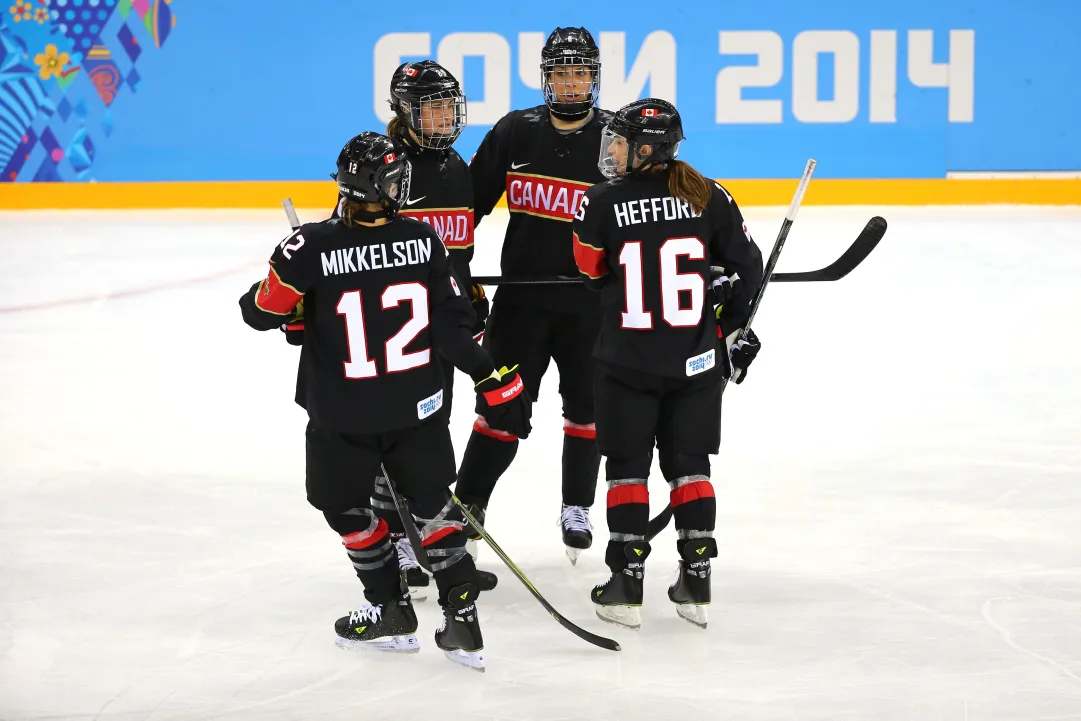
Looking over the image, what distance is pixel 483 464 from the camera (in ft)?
10.5

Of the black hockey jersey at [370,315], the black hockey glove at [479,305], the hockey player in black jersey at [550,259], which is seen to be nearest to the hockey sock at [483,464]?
the hockey player in black jersey at [550,259]

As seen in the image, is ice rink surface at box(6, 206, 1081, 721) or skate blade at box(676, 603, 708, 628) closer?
ice rink surface at box(6, 206, 1081, 721)

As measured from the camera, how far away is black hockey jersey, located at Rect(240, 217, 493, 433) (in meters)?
2.40

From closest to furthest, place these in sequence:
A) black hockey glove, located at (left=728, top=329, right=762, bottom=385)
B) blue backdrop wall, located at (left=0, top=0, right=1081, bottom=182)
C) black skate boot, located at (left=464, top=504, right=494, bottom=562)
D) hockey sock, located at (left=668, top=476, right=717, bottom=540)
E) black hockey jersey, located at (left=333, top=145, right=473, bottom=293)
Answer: hockey sock, located at (left=668, top=476, right=717, bottom=540)
black hockey glove, located at (left=728, top=329, right=762, bottom=385)
black hockey jersey, located at (left=333, top=145, right=473, bottom=293)
black skate boot, located at (left=464, top=504, right=494, bottom=562)
blue backdrop wall, located at (left=0, top=0, right=1081, bottom=182)

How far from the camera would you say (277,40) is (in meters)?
9.29

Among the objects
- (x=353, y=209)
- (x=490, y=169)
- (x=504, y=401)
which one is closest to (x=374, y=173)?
(x=353, y=209)

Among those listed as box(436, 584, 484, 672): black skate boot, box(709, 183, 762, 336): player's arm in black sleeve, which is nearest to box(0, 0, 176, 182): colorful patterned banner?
box(709, 183, 762, 336): player's arm in black sleeve

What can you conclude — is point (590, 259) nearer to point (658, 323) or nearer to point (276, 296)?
point (658, 323)

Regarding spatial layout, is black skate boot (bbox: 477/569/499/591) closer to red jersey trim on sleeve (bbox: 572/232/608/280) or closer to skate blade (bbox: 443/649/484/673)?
skate blade (bbox: 443/649/484/673)

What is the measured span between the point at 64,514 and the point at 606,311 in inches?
62.7

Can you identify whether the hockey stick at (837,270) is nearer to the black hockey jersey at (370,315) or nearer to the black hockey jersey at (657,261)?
the black hockey jersey at (657,261)

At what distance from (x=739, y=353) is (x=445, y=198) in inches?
29.0

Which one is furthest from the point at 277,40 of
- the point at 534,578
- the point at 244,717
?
the point at 244,717

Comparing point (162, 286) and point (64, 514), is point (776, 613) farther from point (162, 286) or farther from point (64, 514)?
point (162, 286)
